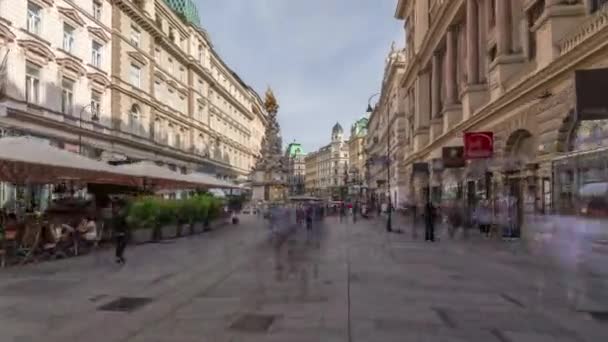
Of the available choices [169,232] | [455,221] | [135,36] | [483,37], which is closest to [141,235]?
[169,232]

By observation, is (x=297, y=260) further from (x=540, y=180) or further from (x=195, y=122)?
(x=195, y=122)

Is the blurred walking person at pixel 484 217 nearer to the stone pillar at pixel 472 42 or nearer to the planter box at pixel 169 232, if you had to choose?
the stone pillar at pixel 472 42

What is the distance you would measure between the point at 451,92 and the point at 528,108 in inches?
646

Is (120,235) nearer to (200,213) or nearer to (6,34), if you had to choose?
(200,213)

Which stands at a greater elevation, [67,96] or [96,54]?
[96,54]

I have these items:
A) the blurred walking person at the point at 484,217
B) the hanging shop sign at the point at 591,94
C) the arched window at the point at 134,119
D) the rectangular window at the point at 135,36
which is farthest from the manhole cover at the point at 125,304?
the rectangular window at the point at 135,36

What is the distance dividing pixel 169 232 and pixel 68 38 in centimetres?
1836

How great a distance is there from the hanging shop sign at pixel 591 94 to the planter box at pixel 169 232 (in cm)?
1634

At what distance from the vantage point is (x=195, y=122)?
202 feet

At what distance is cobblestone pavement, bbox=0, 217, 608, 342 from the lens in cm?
704

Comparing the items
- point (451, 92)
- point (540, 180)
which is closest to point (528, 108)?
point (540, 180)

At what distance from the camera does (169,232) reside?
22.8m

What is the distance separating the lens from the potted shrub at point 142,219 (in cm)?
2023

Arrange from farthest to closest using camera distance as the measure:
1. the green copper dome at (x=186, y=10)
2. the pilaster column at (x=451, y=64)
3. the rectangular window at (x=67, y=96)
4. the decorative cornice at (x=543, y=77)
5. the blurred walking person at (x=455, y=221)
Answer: the green copper dome at (x=186, y=10) < the pilaster column at (x=451, y=64) < the rectangular window at (x=67, y=96) < the blurred walking person at (x=455, y=221) < the decorative cornice at (x=543, y=77)
